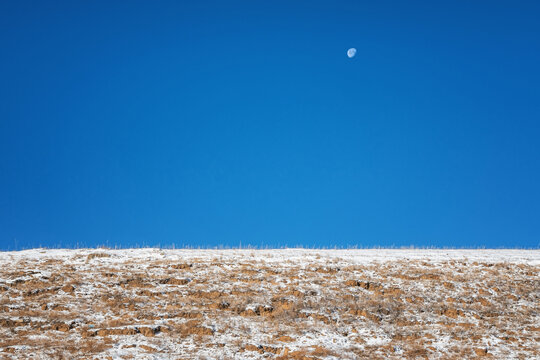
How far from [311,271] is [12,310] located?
11.6 m

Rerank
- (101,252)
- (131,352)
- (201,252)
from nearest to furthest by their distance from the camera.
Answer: (131,352)
(101,252)
(201,252)

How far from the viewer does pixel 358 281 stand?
708 inches

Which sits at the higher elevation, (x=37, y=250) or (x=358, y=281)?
(x=37, y=250)

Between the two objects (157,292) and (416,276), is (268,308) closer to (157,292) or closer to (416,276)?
(157,292)

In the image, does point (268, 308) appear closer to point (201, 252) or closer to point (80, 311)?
point (80, 311)

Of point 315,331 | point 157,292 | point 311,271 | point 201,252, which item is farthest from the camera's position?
point 201,252

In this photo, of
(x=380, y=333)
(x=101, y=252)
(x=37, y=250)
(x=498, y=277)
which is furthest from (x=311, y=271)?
(x=37, y=250)

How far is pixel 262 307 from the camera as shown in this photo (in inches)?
601

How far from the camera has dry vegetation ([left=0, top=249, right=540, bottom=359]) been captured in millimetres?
12711

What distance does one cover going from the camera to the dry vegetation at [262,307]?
41.7 feet

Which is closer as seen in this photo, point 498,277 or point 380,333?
point 380,333

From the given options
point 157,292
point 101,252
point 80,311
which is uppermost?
point 101,252

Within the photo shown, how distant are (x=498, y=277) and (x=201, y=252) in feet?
47.8

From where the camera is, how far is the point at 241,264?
1994cm
